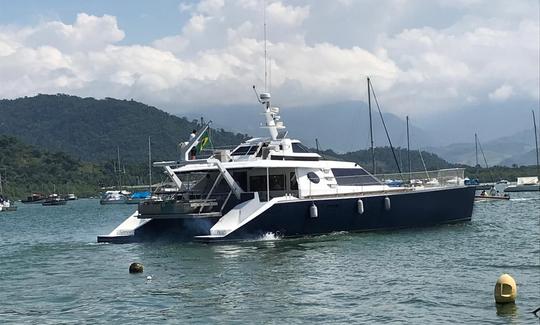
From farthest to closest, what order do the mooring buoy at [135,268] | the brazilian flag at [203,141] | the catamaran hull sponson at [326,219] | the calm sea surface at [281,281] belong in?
the brazilian flag at [203,141] → the catamaran hull sponson at [326,219] → the mooring buoy at [135,268] → the calm sea surface at [281,281]

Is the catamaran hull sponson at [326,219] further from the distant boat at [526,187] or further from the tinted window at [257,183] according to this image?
the distant boat at [526,187]

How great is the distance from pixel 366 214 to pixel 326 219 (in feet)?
7.12

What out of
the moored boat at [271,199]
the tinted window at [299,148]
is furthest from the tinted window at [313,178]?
the tinted window at [299,148]

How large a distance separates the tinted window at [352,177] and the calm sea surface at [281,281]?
3652mm

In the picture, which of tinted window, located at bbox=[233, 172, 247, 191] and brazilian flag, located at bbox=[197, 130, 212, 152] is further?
brazilian flag, located at bbox=[197, 130, 212, 152]

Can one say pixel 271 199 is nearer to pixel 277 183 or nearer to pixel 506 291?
pixel 277 183

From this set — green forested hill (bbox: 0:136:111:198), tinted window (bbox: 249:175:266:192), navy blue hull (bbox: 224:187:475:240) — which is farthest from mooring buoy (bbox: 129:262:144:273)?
green forested hill (bbox: 0:136:111:198)

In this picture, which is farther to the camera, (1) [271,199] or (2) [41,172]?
(2) [41,172]

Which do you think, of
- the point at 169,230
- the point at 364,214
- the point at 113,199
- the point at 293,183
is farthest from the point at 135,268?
the point at 113,199

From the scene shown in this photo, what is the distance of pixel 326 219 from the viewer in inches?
1164

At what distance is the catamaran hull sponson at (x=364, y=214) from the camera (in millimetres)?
27891

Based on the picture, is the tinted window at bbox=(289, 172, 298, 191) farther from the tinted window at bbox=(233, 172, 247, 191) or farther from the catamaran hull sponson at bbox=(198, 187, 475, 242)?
the tinted window at bbox=(233, 172, 247, 191)

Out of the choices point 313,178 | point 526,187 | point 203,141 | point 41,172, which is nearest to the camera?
point 203,141

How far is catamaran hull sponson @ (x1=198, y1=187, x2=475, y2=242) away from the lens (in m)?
27.9
